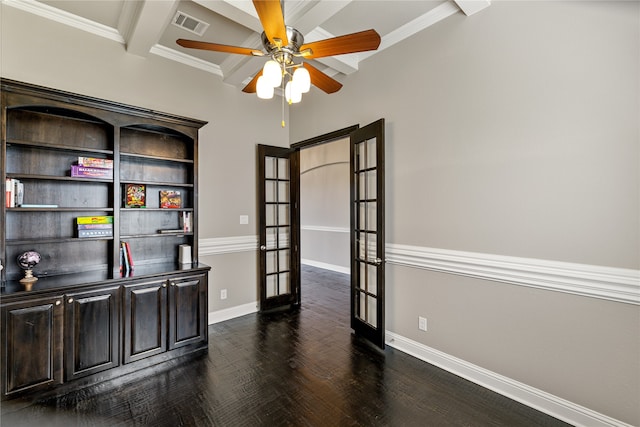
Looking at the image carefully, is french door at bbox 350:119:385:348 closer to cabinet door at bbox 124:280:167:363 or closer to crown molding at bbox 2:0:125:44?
cabinet door at bbox 124:280:167:363

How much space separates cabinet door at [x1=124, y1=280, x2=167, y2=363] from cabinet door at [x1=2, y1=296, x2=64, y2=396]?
0.45 meters

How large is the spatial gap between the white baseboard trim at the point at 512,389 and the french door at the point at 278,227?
6.30 ft

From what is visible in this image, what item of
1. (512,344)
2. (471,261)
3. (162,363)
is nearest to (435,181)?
(471,261)

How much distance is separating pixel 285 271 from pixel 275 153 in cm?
178

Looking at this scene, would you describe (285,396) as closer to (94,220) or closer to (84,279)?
(84,279)

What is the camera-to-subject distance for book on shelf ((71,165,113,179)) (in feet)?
8.34

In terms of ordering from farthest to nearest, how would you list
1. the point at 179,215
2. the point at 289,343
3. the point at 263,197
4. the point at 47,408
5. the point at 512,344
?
the point at 263,197
the point at 179,215
the point at 289,343
the point at 512,344
the point at 47,408

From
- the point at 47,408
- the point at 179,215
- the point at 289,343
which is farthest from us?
the point at 179,215

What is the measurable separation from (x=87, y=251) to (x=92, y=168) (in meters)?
0.82

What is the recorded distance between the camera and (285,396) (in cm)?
225

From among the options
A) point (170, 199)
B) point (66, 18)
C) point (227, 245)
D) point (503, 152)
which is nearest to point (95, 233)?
point (170, 199)

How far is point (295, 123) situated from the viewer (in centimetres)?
436

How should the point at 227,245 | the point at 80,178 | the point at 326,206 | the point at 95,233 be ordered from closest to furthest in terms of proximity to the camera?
the point at 80,178 → the point at 95,233 → the point at 227,245 → the point at 326,206

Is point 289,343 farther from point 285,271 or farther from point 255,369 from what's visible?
point 285,271
